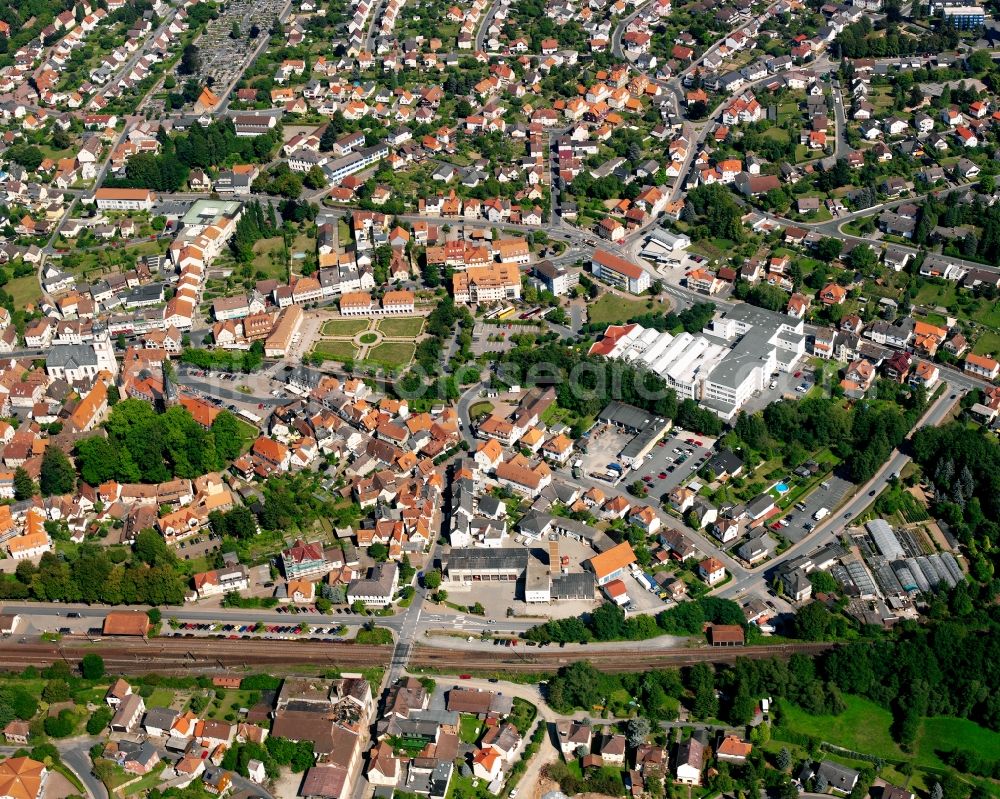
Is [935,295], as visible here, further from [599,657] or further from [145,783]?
[145,783]

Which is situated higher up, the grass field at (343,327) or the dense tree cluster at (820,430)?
the dense tree cluster at (820,430)

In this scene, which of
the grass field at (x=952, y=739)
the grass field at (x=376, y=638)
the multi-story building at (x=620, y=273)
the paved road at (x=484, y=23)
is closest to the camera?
the grass field at (x=952, y=739)

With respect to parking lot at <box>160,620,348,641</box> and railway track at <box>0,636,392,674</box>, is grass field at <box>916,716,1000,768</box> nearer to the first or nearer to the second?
railway track at <box>0,636,392,674</box>

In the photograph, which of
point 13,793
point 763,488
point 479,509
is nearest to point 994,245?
point 763,488

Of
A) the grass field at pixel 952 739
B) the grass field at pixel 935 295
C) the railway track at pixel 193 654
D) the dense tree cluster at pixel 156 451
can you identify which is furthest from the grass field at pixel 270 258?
the grass field at pixel 952 739

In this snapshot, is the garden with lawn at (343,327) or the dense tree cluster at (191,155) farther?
the dense tree cluster at (191,155)

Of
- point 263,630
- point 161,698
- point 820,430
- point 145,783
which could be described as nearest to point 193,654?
point 161,698

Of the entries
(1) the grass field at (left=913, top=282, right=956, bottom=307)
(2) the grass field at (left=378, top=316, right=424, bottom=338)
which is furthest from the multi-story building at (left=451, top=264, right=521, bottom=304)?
(1) the grass field at (left=913, top=282, right=956, bottom=307)

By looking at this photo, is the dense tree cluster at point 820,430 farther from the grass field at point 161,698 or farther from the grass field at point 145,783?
the grass field at point 145,783
